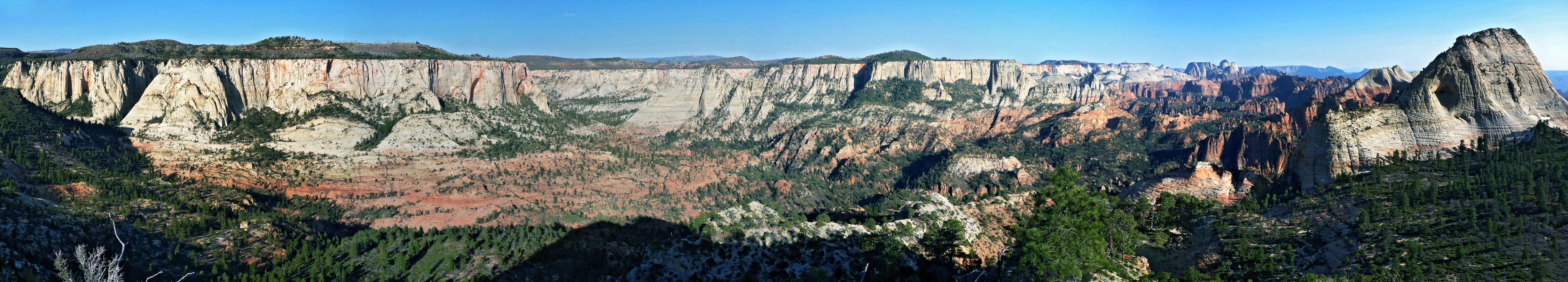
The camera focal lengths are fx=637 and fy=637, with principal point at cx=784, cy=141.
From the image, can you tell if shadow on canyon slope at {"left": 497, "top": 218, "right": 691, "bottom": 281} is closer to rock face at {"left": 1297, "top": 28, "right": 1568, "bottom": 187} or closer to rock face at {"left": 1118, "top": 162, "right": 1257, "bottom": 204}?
rock face at {"left": 1118, "top": 162, "right": 1257, "bottom": 204}

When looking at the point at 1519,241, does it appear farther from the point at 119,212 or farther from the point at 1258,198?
the point at 119,212

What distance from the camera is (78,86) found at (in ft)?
261

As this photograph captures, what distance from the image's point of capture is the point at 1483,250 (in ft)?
122

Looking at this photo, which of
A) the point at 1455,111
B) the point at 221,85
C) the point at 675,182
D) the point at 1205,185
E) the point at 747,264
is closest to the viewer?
the point at 747,264

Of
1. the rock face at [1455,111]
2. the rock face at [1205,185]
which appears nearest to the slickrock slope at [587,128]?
the rock face at [1205,185]

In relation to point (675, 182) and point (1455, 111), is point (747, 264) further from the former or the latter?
point (1455, 111)

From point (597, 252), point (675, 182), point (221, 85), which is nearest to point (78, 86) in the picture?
point (221, 85)

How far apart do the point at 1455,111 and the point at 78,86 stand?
482ft

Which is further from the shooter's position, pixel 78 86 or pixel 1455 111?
pixel 78 86

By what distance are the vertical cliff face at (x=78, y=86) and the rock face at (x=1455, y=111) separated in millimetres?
131189

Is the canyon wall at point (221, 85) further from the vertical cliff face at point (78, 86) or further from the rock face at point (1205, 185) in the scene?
the rock face at point (1205, 185)

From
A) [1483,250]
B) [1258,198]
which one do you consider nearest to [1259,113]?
[1258,198]

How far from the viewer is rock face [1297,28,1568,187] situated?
51.9m

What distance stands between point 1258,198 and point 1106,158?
216 ft
